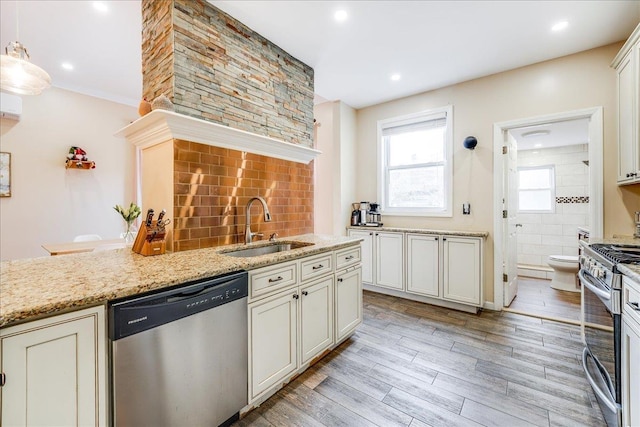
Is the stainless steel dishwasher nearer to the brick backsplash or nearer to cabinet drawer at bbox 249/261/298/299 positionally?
cabinet drawer at bbox 249/261/298/299

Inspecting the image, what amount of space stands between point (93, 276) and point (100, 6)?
7.63 ft

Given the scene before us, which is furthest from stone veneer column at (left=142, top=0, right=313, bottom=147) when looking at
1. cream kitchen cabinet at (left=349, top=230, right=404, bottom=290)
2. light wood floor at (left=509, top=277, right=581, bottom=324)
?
light wood floor at (left=509, top=277, right=581, bottom=324)

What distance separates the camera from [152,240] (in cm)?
169

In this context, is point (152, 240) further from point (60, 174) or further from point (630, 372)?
point (60, 174)

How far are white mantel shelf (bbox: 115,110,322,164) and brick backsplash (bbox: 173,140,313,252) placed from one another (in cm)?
5

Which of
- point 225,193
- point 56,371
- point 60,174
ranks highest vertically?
point 60,174

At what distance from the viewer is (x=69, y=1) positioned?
2.11m

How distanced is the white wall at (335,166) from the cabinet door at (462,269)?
1459 mm

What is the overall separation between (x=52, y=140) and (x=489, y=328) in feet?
19.0

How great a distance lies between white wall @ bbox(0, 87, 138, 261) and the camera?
3299mm

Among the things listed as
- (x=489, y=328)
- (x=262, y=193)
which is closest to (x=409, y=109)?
(x=262, y=193)

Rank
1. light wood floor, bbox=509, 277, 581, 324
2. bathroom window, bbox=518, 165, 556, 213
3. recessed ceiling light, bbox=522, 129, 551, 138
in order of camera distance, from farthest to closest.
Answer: bathroom window, bbox=518, 165, 556, 213, recessed ceiling light, bbox=522, 129, 551, 138, light wood floor, bbox=509, 277, 581, 324

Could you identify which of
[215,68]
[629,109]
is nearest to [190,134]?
[215,68]

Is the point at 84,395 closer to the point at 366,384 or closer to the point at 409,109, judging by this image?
the point at 366,384
